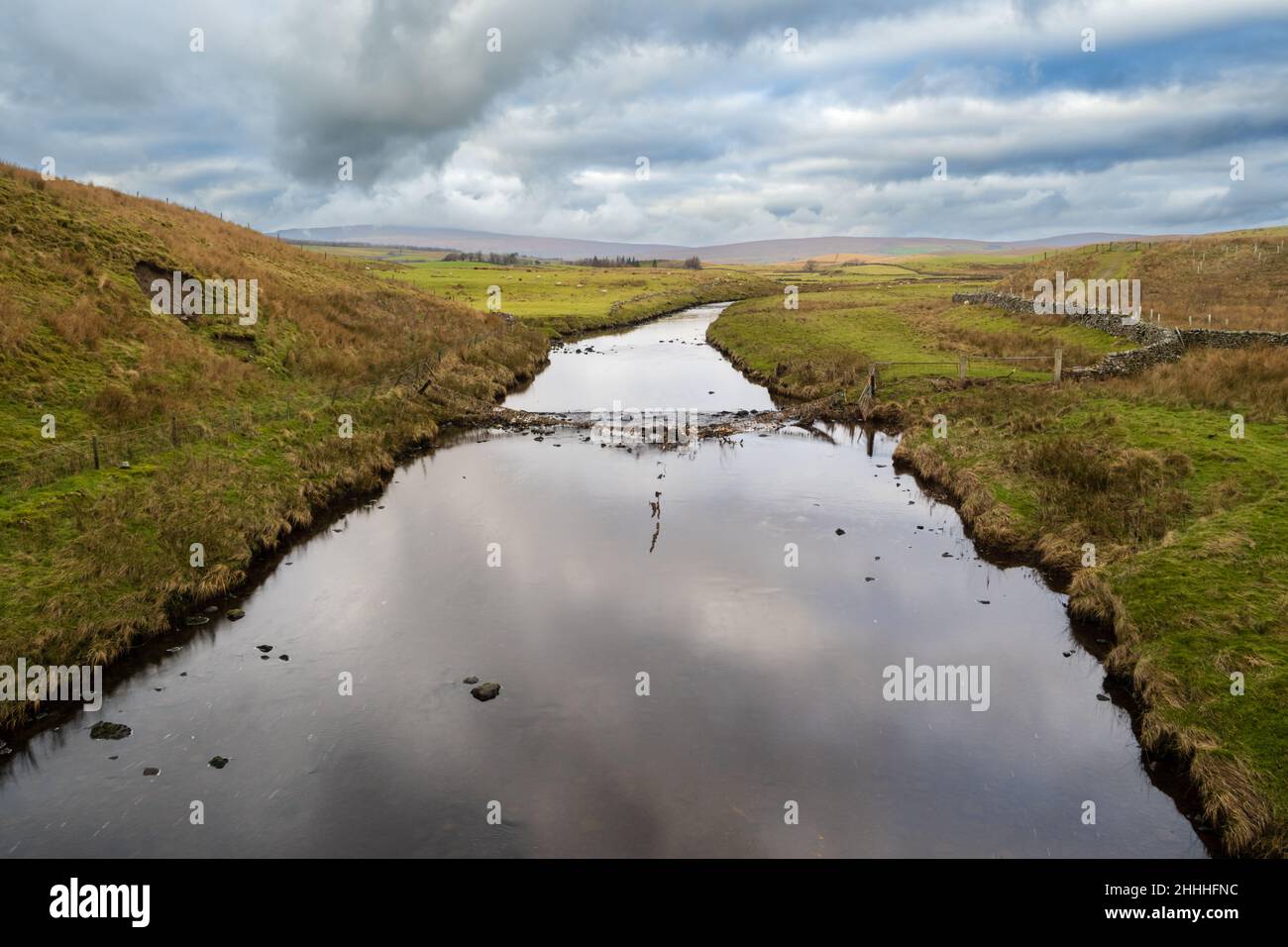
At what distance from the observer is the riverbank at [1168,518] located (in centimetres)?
1332

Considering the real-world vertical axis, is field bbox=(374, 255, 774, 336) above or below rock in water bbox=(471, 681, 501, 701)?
above

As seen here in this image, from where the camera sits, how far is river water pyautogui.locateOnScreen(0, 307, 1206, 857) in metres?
12.5

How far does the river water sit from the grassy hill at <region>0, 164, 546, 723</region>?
205cm

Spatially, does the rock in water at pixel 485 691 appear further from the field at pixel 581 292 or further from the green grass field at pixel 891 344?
the field at pixel 581 292

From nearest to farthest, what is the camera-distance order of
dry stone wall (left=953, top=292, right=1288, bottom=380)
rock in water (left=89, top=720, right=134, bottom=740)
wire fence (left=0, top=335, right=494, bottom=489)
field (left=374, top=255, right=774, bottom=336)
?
1. rock in water (left=89, top=720, right=134, bottom=740)
2. wire fence (left=0, top=335, right=494, bottom=489)
3. dry stone wall (left=953, top=292, right=1288, bottom=380)
4. field (left=374, top=255, right=774, bottom=336)

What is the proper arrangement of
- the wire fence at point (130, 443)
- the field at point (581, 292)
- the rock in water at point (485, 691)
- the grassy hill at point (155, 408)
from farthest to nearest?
1. the field at point (581, 292)
2. the wire fence at point (130, 443)
3. the grassy hill at point (155, 408)
4. the rock in water at point (485, 691)

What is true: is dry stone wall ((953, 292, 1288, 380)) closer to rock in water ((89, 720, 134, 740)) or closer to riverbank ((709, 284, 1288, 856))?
riverbank ((709, 284, 1288, 856))

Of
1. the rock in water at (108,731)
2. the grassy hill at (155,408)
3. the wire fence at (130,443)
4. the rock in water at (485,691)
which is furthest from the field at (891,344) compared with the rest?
the rock in water at (108,731)

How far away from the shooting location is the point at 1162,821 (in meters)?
12.6

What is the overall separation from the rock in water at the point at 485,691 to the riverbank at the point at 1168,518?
1380 centimetres

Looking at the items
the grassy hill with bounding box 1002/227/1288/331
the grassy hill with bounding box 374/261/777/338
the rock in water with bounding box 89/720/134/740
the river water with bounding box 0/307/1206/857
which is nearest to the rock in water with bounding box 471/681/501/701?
the river water with bounding box 0/307/1206/857

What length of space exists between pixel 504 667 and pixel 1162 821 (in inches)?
541
